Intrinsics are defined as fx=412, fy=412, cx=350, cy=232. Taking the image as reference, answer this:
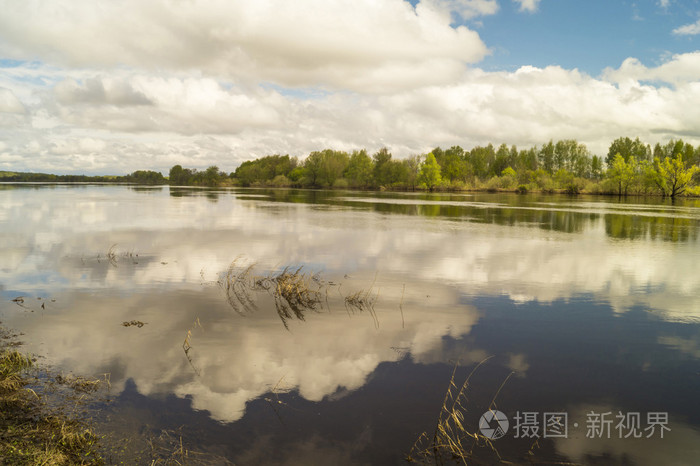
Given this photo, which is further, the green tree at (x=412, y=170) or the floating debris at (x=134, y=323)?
the green tree at (x=412, y=170)

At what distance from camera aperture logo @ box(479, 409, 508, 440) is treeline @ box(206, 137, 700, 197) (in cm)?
11529

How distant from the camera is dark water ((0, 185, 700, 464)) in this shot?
6273mm

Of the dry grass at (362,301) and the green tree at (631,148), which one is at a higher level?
the green tree at (631,148)

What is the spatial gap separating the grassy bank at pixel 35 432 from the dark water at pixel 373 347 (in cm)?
51

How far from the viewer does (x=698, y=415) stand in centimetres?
690

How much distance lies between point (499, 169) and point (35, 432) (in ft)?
531

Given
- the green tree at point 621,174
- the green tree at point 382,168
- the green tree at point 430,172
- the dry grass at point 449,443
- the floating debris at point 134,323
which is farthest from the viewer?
the green tree at point 382,168

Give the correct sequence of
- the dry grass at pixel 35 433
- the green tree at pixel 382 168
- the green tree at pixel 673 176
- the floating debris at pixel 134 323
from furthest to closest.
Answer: the green tree at pixel 382 168
the green tree at pixel 673 176
the floating debris at pixel 134 323
the dry grass at pixel 35 433

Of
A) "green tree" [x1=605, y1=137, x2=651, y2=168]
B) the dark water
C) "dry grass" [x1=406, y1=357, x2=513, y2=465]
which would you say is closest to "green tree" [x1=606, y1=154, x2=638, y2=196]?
"green tree" [x1=605, y1=137, x2=651, y2=168]

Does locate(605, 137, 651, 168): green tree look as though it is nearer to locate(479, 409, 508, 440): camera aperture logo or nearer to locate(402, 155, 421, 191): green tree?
locate(402, 155, 421, 191): green tree

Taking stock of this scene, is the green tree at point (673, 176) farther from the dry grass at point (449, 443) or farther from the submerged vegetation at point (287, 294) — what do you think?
the dry grass at point (449, 443)

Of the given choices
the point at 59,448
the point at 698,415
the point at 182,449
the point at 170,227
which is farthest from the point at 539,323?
the point at 170,227

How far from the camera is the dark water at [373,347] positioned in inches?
247

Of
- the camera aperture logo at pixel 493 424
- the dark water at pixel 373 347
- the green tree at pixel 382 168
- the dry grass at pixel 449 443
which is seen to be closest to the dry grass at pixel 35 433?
the dark water at pixel 373 347
